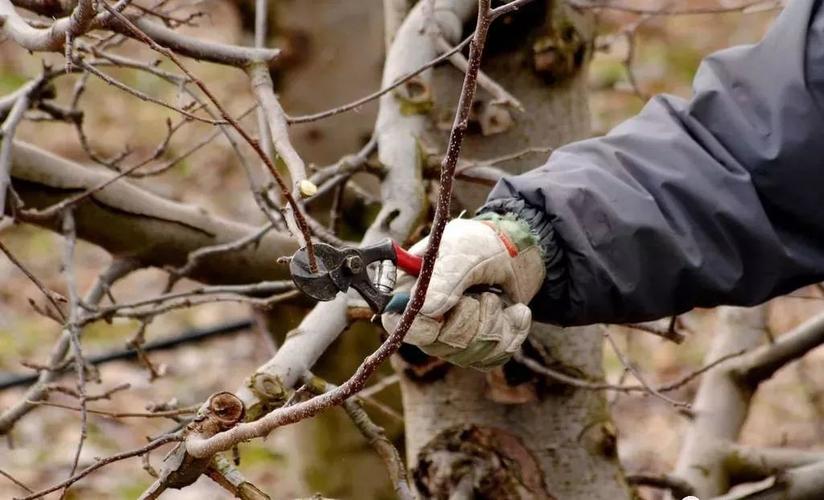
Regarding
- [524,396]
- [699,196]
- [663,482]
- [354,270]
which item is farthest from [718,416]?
[354,270]

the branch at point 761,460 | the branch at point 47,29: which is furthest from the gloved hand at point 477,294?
the branch at point 761,460

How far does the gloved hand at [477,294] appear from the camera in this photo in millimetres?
1669

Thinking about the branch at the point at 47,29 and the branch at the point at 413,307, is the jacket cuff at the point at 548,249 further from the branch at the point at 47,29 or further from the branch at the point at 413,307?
the branch at the point at 47,29

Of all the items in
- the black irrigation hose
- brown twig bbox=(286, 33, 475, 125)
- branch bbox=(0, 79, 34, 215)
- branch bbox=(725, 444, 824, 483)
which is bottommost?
branch bbox=(725, 444, 824, 483)

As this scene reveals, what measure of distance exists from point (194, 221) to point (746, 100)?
1.17 metres

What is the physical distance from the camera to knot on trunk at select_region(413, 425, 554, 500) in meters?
2.18

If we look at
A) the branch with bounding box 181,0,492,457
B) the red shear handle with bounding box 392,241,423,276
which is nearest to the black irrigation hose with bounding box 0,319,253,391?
the red shear handle with bounding box 392,241,423,276

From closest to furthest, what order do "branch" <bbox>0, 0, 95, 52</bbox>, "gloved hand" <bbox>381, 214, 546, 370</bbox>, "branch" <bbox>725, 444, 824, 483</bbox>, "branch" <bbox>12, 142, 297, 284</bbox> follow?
"branch" <bbox>0, 0, 95, 52</bbox>
"gloved hand" <bbox>381, 214, 546, 370</bbox>
"branch" <bbox>12, 142, 297, 284</bbox>
"branch" <bbox>725, 444, 824, 483</bbox>

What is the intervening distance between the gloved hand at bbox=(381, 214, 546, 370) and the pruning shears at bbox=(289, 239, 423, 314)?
0.03 metres

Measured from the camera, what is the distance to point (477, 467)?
86.9 inches

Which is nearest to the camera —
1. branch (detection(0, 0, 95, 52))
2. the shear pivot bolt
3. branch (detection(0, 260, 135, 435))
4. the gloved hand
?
branch (detection(0, 0, 95, 52))

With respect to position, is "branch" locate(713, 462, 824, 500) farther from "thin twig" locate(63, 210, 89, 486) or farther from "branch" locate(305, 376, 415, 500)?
"thin twig" locate(63, 210, 89, 486)

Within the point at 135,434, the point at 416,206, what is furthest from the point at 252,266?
the point at 135,434

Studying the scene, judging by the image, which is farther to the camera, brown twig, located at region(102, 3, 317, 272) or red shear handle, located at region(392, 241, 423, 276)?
red shear handle, located at region(392, 241, 423, 276)
